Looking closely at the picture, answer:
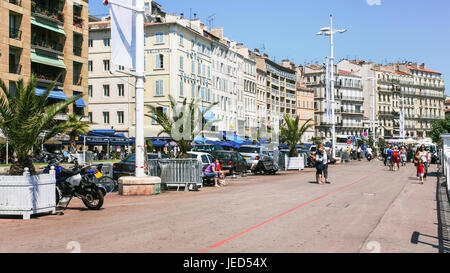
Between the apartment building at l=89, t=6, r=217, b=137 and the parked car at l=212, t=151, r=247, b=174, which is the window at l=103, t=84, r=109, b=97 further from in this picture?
the parked car at l=212, t=151, r=247, b=174

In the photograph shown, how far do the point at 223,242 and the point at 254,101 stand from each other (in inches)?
3146

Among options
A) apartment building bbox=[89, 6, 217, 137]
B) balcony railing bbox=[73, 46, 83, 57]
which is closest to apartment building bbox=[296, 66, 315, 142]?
apartment building bbox=[89, 6, 217, 137]

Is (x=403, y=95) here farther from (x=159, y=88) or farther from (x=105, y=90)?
(x=105, y=90)

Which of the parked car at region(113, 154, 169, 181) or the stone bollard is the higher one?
the parked car at region(113, 154, 169, 181)

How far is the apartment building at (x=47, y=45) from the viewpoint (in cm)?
3872

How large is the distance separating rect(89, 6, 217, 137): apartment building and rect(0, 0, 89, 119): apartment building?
35.1ft

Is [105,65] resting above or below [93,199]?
above

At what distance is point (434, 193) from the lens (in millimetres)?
18906

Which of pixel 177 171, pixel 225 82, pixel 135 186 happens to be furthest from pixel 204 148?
pixel 225 82

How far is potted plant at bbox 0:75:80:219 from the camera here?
1179cm

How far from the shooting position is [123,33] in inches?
696

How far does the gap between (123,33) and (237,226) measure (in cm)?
1002

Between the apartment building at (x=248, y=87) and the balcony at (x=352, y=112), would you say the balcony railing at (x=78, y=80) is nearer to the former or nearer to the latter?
the apartment building at (x=248, y=87)
